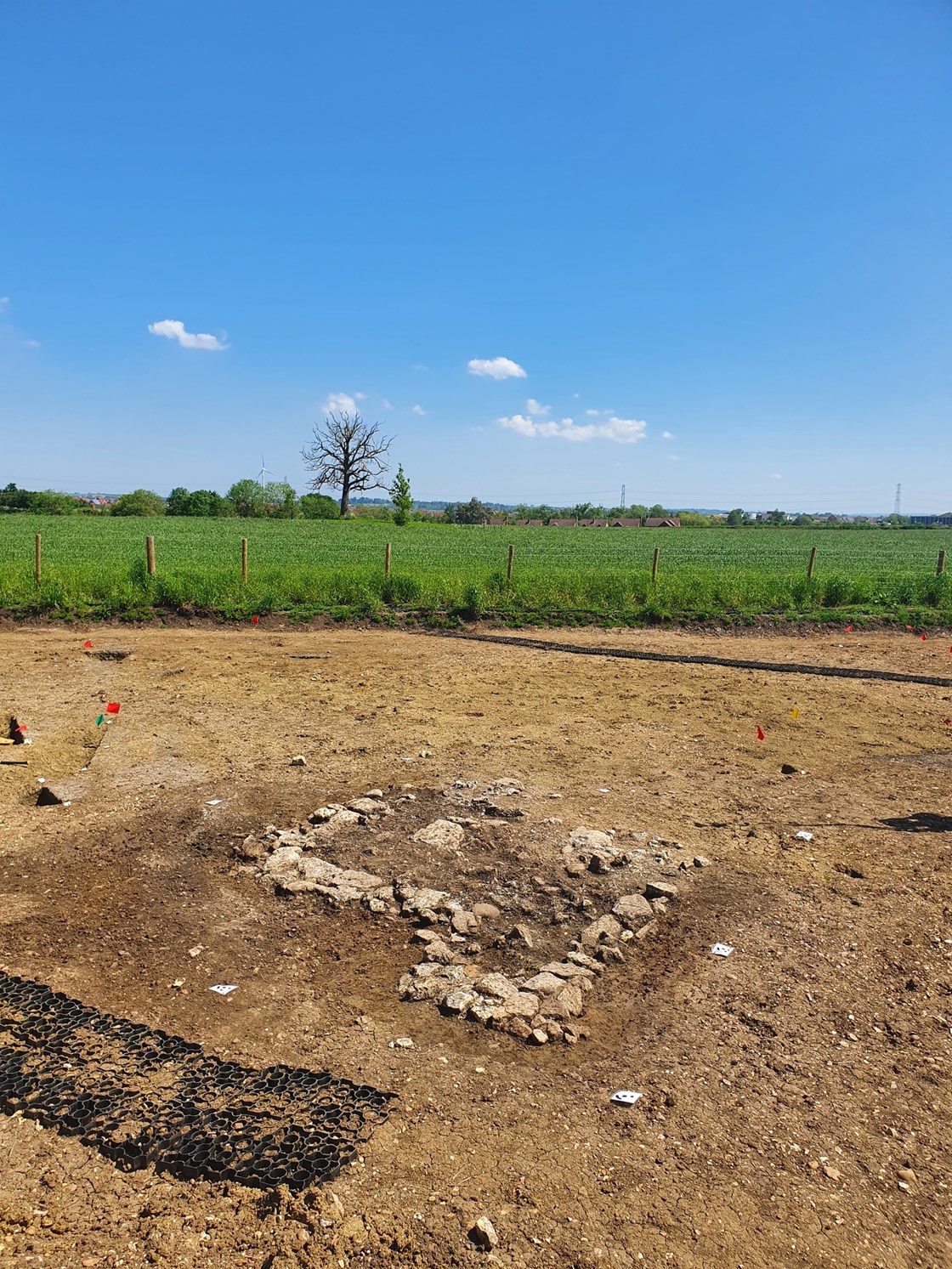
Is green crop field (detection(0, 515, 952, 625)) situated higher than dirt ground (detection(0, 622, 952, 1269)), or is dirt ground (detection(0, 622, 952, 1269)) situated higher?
green crop field (detection(0, 515, 952, 625))

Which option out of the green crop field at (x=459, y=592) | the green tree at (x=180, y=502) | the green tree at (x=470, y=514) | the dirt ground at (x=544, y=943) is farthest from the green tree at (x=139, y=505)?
the dirt ground at (x=544, y=943)

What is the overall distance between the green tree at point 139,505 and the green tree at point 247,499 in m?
7.13

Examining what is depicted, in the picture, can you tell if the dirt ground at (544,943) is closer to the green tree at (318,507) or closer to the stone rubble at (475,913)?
the stone rubble at (475,913)

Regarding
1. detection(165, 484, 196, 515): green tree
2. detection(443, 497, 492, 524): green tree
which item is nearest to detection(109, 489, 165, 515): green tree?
detection(165, 484, 196, 515): green tree

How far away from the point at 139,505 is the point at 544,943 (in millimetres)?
80303

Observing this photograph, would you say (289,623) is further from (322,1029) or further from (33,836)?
(322,1029)

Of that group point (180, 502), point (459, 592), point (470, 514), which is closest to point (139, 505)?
point (180, 502)

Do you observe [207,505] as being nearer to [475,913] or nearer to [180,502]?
[180,502]

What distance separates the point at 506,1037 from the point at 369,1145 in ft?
2.77

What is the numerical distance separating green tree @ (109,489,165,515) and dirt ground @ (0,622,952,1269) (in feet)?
240

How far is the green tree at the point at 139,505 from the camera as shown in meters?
74.8

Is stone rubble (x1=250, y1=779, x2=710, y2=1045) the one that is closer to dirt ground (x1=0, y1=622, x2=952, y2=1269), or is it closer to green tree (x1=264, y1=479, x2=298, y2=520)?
dirt ground (x1=0, y1=622, x2=952, y2=1269)

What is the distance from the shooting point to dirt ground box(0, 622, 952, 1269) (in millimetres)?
2498

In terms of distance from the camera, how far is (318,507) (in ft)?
259
